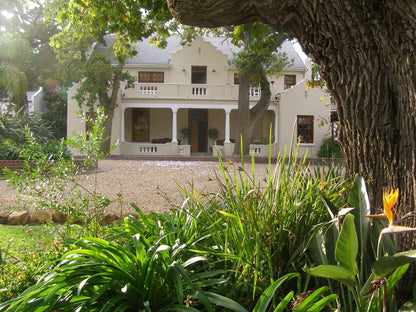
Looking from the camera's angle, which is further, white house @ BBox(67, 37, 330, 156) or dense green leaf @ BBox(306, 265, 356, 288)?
white house @ BBox(67, 37, 330, 156)

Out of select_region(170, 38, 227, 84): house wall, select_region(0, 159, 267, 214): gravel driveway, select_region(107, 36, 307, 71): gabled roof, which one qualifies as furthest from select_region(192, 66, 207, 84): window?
select_region(0, 159, 267, 214): gravel driveway

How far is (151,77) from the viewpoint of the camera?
2483cm

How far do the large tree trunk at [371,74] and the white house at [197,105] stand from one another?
1847cm

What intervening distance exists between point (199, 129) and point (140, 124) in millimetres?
3786

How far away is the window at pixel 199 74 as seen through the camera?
24.8 meters

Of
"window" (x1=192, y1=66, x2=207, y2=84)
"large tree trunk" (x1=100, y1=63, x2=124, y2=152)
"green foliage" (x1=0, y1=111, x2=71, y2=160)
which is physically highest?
"window" (x1=192, y1=66, x2=207, y2=84)

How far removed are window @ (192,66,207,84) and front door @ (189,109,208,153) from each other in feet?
Result: 6.27

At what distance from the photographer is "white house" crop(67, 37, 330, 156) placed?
22.9 m

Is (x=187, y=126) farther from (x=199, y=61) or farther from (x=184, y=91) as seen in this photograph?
(x=199, y=61)

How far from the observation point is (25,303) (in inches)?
80.1

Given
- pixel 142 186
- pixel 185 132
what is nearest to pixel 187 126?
pixel 185 132

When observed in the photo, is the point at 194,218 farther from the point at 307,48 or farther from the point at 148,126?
the point at 148,126

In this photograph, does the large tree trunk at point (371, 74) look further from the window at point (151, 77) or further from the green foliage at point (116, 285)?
the window at point (151, 77)

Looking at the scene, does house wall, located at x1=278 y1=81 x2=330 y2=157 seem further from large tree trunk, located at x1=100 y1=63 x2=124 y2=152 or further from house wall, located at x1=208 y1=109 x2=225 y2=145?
large tree trunk, located at x1=100 y1=63 x2=124 y2=152
